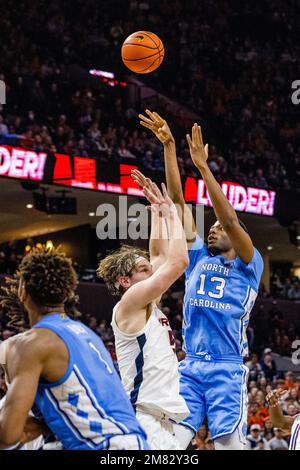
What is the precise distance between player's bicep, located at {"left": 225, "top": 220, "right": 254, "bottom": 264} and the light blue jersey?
84 millimetres

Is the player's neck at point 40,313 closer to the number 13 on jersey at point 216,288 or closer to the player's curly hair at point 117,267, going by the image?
the player's curly hair at point 117,267

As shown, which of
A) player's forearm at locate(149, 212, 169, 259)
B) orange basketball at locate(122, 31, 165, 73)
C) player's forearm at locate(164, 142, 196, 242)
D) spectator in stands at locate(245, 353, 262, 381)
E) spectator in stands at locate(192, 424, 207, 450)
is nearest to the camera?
player's forearm at locate(149, 212, 169, 259)

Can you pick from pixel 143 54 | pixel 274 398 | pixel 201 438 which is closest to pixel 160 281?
pixel 274 398

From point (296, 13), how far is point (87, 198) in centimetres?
1596

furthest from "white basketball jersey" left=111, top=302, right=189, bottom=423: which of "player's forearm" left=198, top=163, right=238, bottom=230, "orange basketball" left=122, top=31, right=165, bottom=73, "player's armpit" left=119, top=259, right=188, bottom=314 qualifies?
"orange basketball" left=122, top=31, right=165, bottom=73

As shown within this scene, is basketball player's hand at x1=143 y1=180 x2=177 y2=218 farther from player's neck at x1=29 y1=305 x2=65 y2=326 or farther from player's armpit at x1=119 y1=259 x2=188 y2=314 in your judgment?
player's neck at x1=29 y1=305 x2=65 y2=326

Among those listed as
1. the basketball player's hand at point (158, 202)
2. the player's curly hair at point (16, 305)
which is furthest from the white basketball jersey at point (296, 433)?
the player's curly hair at point (16, 305)

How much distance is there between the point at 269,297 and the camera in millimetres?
23234

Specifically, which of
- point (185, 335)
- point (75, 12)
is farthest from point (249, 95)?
point (185, 335)

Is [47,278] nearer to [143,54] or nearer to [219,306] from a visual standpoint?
[219,306]

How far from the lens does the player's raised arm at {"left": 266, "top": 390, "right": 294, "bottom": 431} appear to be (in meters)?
6.05

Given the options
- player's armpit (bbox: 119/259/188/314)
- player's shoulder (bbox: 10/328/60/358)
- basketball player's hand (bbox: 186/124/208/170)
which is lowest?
player's shoulder (bbox: 10/328/60/358)

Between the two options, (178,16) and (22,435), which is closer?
(22,435)
